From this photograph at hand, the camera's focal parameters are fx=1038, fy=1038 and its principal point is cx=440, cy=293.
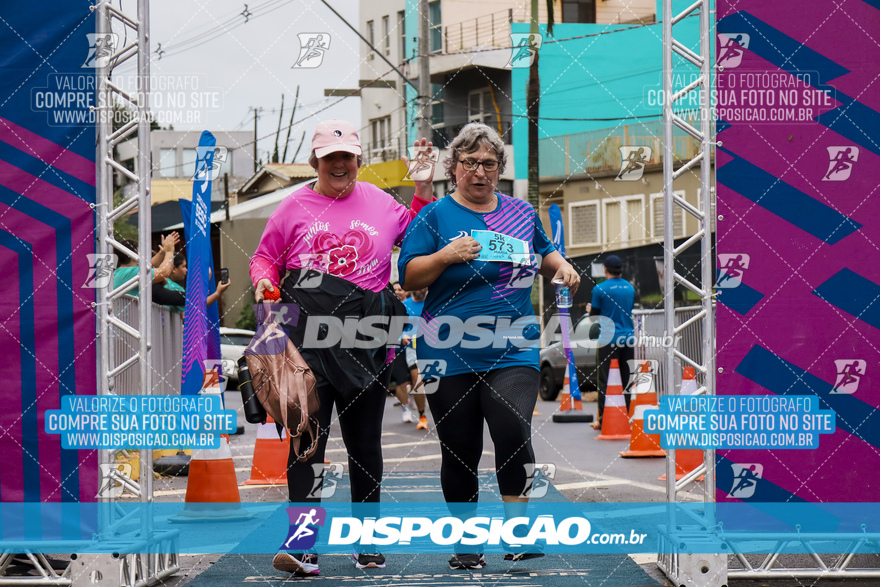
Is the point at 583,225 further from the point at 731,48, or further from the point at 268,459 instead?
the point at 731,48

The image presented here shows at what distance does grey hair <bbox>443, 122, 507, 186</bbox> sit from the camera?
451 cm

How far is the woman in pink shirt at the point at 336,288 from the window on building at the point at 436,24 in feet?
75.0

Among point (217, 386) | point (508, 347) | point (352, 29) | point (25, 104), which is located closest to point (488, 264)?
point (508, 347)

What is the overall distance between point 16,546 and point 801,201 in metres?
3.77

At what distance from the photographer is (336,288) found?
14.9 feet

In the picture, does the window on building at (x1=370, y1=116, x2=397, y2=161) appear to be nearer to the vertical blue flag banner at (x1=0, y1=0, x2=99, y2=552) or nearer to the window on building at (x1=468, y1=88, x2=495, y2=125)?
the window on building at (x1=468, y1=88, x2=495, y2=125)

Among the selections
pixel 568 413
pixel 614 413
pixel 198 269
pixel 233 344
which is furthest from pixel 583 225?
pixel 198 269

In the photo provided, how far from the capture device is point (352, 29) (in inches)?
279

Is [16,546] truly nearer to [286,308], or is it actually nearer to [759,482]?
[286,308]

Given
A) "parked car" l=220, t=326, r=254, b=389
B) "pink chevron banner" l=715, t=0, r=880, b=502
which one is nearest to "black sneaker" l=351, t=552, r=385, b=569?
"pink chevron banner" l=715, t=0, r=880, b=502

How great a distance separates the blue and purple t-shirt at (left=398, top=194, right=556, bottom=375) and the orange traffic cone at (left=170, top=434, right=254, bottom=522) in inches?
93.8

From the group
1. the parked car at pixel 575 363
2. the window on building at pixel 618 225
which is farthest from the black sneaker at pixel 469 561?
the window on building at pixel 618 225

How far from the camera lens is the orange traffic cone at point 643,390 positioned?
958 centimetres

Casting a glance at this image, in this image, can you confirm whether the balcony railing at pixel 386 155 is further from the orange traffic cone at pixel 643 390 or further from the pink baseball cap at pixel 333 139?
the pink baseball cap at pixel 333 139
